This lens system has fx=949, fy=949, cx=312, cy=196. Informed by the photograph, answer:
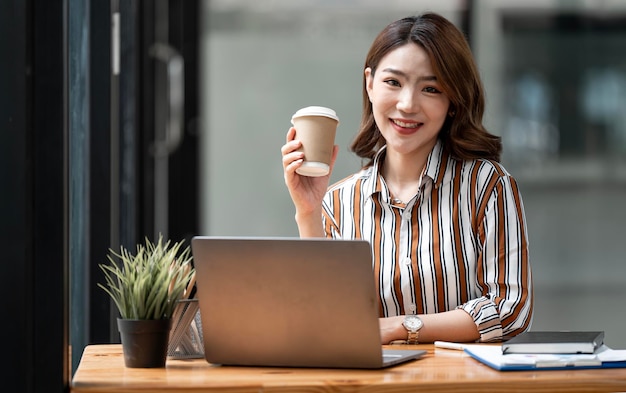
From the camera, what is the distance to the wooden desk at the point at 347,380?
139cm

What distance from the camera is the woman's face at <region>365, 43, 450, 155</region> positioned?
2174 millimetres

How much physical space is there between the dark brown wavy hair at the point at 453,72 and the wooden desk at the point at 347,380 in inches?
32.2

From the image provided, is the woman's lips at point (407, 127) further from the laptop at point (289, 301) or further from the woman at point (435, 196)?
the laptop at point (289, 301)

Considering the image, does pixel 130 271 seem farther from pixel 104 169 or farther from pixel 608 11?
pixel 608 11

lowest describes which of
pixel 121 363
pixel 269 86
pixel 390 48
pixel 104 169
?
pixel 121 363

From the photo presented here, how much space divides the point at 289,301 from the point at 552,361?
426mm

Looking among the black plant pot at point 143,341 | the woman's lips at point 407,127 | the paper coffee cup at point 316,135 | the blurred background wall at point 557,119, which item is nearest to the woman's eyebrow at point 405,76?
the woman's lips at point 407,127

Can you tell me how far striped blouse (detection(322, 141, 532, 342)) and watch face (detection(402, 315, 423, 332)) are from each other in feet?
0.62

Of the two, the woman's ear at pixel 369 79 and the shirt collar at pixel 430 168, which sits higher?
the woman's ear at pixel 369 79

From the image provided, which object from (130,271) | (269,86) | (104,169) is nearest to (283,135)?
(269,86)

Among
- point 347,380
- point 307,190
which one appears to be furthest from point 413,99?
point 347,380

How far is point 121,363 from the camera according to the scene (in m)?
1.60

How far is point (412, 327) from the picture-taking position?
194cm
